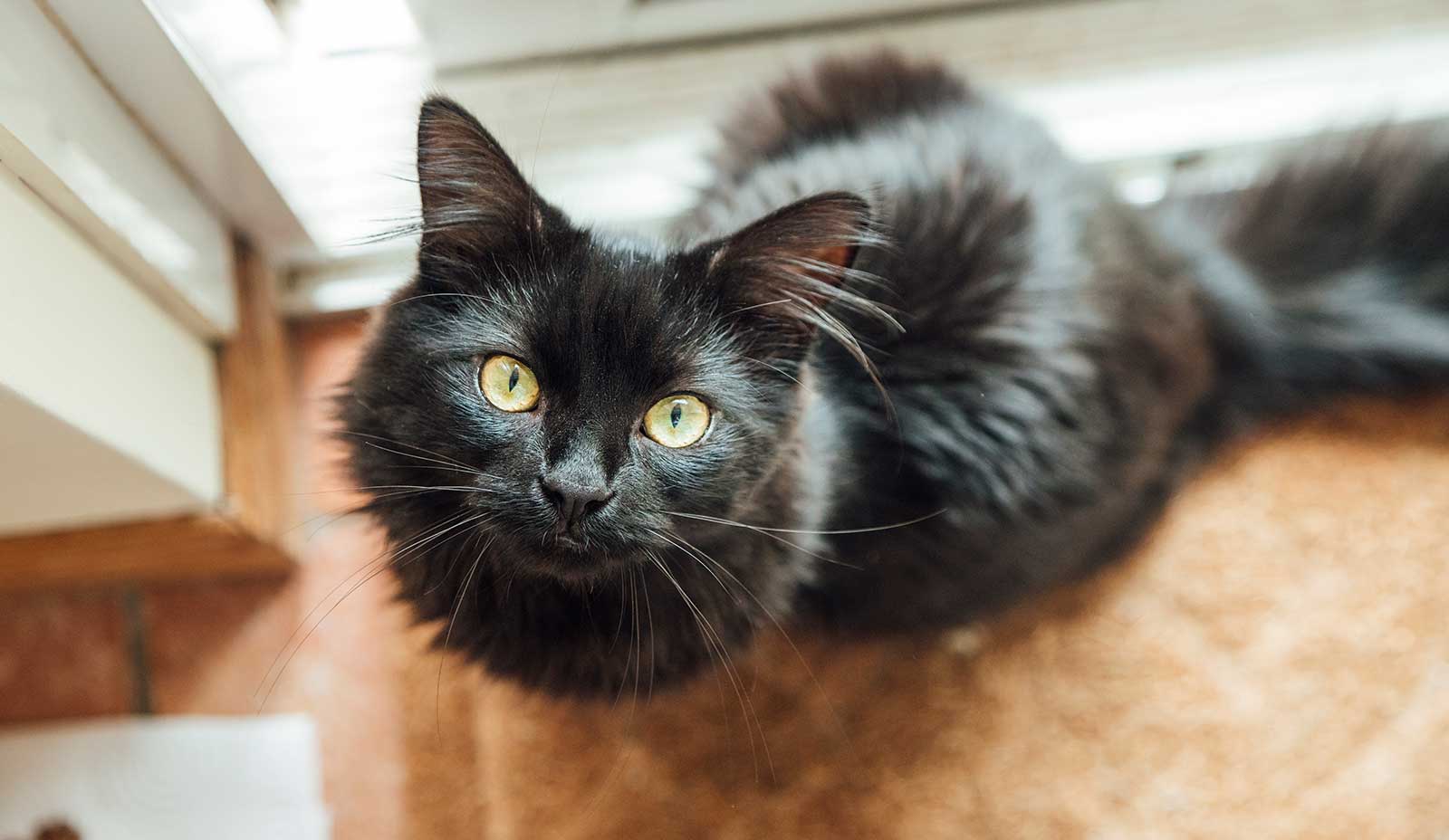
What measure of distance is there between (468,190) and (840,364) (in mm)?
477

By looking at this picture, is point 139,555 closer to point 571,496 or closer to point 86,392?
point 86,392

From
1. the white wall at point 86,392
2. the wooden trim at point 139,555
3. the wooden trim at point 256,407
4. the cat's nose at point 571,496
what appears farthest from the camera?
the wooden trim at point 256,407

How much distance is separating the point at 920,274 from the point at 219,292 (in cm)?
95

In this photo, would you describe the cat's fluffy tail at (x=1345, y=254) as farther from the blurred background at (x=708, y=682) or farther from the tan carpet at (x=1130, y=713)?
the tan carpet at (x=1130, y=713)

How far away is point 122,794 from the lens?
133 centimetres

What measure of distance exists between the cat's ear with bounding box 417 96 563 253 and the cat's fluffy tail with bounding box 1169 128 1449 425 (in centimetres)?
103

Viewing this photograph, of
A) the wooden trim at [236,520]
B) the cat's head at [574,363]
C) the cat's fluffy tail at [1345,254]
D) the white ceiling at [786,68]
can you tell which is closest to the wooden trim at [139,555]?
the wooden trim at [236,520]

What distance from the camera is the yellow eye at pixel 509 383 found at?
865mm

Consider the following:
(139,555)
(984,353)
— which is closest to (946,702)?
(984,353)

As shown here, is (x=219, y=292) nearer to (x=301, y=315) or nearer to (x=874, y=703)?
(x=301, y=315)

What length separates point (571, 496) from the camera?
783 millimetres

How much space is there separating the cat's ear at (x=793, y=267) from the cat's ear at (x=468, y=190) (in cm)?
17

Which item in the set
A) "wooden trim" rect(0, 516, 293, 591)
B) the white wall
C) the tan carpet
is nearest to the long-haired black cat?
the tan carpet

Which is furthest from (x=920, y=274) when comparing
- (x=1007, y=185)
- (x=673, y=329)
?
(x=673, y=329)
